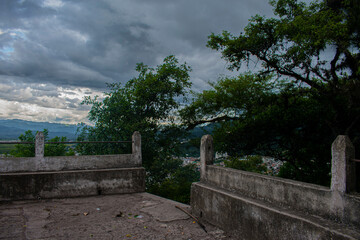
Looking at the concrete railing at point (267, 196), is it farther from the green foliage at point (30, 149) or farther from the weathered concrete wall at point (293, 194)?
the green foliage at point (30, 149)

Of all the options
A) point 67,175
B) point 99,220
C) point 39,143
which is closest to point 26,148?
point 39,143

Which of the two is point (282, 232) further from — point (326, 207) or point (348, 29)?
point (348, 29)

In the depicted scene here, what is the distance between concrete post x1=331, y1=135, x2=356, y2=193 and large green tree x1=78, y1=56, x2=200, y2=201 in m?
10.9

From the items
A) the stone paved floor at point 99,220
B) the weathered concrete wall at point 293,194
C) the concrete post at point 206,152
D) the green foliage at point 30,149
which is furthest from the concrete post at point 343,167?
the green foliage at point 30,149

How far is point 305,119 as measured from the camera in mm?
9758

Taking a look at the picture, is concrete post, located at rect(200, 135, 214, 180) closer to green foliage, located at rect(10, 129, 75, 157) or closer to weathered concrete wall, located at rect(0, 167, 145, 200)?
weathered concrete wall, located at rect(0, 167, 145, 200)

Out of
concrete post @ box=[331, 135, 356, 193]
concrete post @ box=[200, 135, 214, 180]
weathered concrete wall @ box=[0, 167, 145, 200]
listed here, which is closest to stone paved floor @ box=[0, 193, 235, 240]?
weathered concrete wall @ box=[0, 167, 145, 200]

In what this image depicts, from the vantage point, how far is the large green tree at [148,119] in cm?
1381

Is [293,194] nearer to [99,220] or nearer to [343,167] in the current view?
[343,167]

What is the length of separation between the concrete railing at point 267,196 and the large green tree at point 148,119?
8.27 meters

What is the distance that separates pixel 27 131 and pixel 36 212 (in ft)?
47.4

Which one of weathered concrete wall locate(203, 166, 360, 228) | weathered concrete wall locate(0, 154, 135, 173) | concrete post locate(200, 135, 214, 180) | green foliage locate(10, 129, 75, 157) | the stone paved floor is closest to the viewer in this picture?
weathered concrete wall locate(203, 166, 360, 228)

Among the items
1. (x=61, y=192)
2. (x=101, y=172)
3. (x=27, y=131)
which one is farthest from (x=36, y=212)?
(x=27, y=131)

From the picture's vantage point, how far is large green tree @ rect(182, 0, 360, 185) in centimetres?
870
